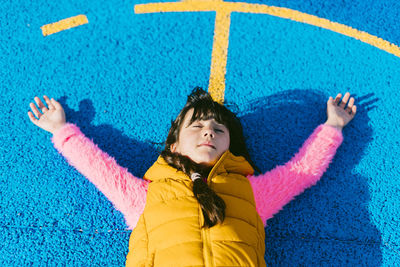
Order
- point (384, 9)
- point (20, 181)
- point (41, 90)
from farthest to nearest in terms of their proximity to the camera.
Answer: point (384, 9)
point (41, 90)
point (20, 181)

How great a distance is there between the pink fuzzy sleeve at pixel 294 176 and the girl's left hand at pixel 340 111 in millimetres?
75

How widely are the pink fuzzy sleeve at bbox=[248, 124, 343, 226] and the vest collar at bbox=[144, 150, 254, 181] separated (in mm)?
165

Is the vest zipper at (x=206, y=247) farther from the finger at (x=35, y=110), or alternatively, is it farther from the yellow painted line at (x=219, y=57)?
the finger at (x=35, y=110)

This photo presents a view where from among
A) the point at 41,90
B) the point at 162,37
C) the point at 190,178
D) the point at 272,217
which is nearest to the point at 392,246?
the point at 272,217

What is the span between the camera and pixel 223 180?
5.92 feet

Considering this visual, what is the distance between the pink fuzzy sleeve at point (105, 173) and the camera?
2021 mm

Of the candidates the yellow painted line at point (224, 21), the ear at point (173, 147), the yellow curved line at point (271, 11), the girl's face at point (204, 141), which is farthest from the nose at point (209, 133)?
the yellow curved line at point (271, 11)

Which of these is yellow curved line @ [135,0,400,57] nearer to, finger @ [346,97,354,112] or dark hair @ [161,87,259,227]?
finger @ [346,97,354,112]

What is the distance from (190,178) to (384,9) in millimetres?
1977

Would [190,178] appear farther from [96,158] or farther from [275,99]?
[275,99]

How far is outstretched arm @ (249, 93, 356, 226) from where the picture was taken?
2.06 m

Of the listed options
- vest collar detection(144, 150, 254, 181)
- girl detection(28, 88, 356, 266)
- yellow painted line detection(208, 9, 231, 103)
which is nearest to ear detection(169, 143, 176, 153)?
girl detection(28, 88, 356, 266)

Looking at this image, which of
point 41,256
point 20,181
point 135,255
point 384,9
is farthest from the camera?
point 384,9

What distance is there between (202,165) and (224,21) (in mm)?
1182
